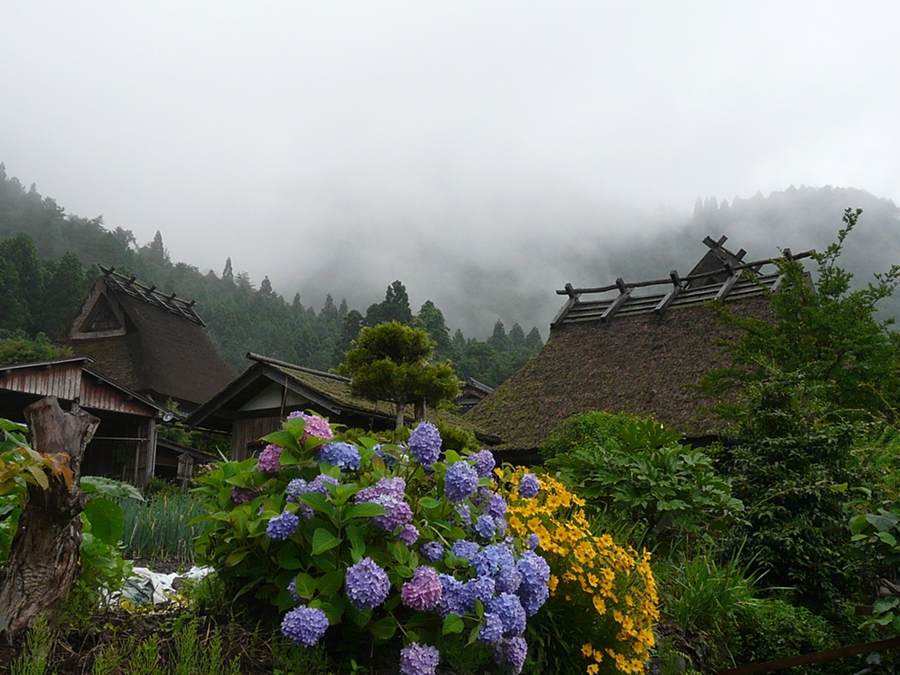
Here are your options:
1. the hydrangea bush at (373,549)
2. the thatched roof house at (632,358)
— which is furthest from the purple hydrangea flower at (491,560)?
the thatched roof house at (632,358)

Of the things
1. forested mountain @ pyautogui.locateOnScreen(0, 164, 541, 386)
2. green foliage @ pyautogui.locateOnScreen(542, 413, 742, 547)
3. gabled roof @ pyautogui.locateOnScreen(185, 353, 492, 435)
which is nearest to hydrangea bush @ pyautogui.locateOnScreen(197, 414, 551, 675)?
green foliage @ pyautogui.locateOnScreen(542, 413, 742, 547)

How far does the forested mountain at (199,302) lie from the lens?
3083cm

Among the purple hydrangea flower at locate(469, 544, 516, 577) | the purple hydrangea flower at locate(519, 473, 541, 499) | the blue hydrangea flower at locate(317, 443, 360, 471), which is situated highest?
the blue hydrangea flower at locate(317, 443, 360, 471)

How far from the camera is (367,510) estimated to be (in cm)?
235

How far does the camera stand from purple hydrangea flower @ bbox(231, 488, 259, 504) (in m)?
2.81

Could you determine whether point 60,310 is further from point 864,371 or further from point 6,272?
point 864,371

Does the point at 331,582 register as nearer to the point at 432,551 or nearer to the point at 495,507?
the point at 432,551

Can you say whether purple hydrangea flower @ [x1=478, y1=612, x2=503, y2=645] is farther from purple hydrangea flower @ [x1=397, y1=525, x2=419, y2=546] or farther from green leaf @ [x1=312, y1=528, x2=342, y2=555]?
green leaf @ [x1=312, y1=528, x2=342, y2=555]

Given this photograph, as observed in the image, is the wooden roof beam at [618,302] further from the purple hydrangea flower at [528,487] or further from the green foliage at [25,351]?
the purple hydrangea flower at [528,487]

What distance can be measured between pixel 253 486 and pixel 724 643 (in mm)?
2920

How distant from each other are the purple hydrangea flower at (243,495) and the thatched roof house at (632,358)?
10.5 meters

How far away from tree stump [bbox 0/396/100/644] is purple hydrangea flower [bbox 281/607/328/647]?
2.52ft

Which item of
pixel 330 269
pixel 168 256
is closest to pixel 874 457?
pixel 168 256

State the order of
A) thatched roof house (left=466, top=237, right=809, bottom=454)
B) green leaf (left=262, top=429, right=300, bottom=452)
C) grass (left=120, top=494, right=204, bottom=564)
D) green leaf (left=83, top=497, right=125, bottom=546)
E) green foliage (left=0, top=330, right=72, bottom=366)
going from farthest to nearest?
1. green foliage (left=0, top=330, right=72, bottom=366)
2. thatched roof house (left=466, top=237, right=809, bottom=454)
3. grass (left=120, top=494, right=204, bottom=564)
4. green leaf (left=83, top=497, right=125, bottom=546)
5. green leaf (left=262, top=429, right=300, bottom=452)
